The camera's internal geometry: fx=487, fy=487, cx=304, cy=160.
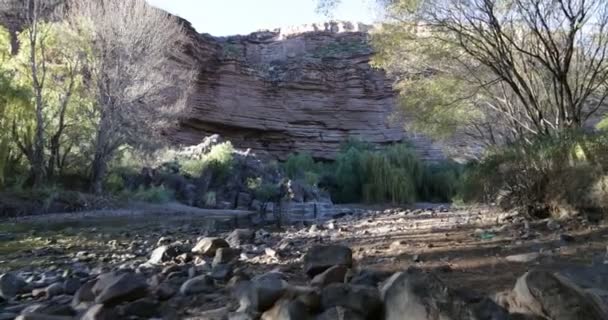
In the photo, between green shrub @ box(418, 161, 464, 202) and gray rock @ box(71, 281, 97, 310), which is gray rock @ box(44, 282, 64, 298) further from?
green shrub @ box(418, 161, 464, 202)

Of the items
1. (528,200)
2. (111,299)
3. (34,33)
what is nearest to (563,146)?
(528,200)

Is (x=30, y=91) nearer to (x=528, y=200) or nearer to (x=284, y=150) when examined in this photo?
(x=528, y=200)

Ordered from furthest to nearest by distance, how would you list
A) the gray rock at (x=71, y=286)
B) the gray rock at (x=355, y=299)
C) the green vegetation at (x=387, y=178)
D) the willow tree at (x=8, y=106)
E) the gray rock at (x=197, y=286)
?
the green vegetation at (x=387, y=178) < the willow tree at (x=8, y=106) < the gray rock at (x=71, y=286) < the gray rock at (x=197, y=286) < the gray rock at (x=355, y=299)

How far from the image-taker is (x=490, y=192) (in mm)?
7766

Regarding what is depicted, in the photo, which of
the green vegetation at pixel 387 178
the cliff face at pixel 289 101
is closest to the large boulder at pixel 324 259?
the green vegetation at pixel 387 178

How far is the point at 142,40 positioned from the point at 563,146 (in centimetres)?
1827

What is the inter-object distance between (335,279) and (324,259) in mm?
502

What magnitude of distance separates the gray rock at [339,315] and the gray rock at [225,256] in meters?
2.94

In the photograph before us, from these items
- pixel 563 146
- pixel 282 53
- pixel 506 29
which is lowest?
pixel 563 146

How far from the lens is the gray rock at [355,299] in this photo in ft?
7.29

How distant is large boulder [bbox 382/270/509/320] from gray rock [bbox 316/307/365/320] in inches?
5.4

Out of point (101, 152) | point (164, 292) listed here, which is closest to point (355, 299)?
point (164, 292)

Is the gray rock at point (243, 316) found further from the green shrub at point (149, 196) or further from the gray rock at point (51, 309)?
the green shrub at point (149, 196)

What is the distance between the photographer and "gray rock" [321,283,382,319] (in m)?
2.22
